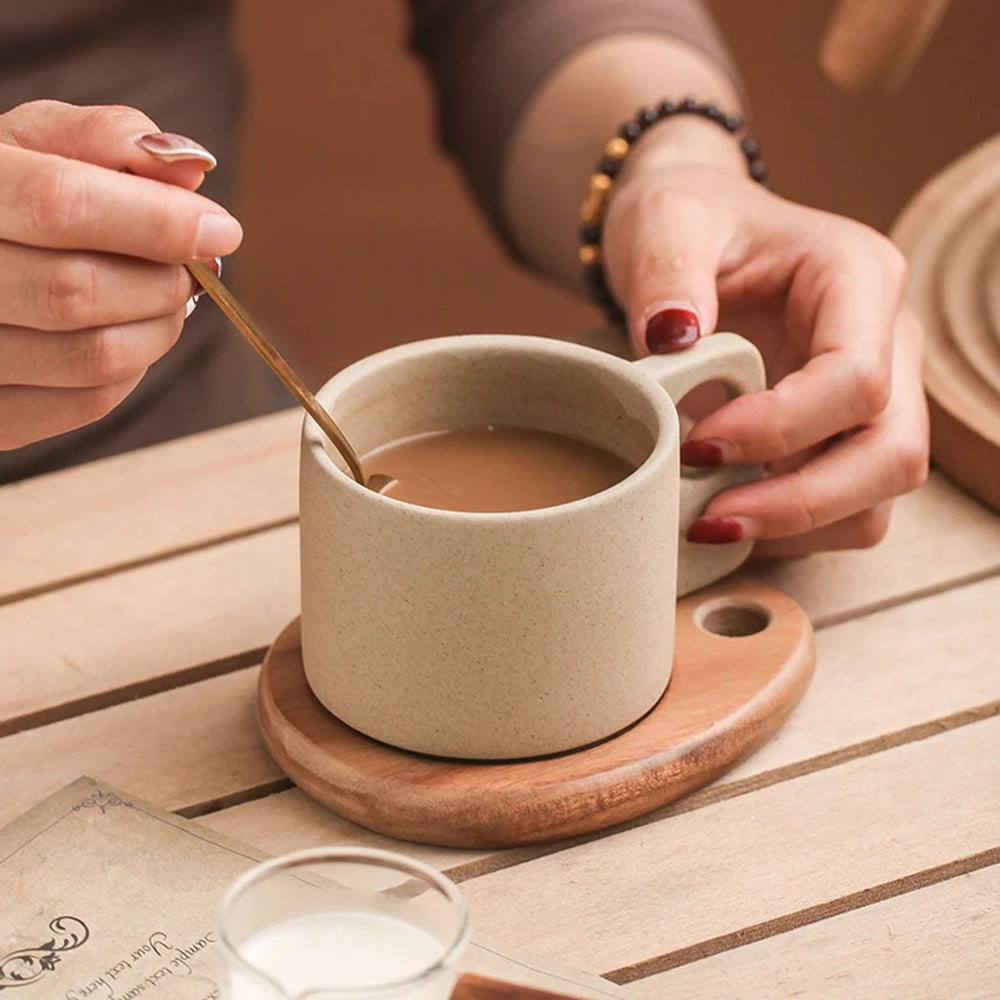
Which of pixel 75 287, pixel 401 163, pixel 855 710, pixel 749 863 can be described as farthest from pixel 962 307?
pixel 401 163

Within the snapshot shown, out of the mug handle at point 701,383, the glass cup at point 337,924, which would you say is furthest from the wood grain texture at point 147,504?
the glass cup at point 337,924

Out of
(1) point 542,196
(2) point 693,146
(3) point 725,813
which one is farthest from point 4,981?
(1) point 542,196

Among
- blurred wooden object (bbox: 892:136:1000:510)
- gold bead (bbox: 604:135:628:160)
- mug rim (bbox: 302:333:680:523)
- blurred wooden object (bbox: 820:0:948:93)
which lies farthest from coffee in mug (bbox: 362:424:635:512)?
blurred wooden object (bbox: 820:0:948:93)

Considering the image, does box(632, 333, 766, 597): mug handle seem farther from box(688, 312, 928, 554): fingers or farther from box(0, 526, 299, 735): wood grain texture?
box(0, 526, 299, 735): wood grain texture

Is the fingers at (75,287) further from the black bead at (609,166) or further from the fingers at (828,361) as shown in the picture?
the black bead at (609,166)

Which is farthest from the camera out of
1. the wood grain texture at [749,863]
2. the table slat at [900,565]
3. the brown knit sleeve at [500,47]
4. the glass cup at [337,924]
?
the brown knit sleeve at [500,47]

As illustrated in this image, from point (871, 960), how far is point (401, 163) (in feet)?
6.80

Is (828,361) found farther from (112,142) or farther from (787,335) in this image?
(112,142)

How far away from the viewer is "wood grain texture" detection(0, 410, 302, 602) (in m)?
0.79

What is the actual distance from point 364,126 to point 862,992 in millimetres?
2075

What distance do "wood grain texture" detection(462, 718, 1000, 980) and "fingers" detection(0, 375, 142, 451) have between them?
0.85 ft

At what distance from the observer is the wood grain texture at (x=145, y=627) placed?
70 centimetres

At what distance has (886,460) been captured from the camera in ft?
2.49

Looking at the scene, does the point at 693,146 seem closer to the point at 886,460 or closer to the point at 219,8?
the point at 886,460
